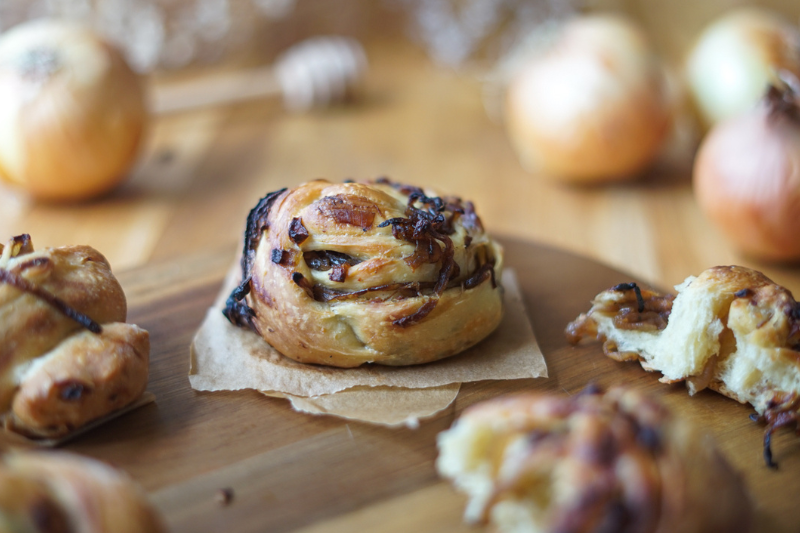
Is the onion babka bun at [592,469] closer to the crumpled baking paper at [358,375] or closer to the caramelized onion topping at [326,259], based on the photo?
the crumpled baking paper at [358,375]

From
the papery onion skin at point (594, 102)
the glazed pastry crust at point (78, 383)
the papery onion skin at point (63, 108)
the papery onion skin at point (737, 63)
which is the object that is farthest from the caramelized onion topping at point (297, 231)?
the papery onion skin at point (737, 63)

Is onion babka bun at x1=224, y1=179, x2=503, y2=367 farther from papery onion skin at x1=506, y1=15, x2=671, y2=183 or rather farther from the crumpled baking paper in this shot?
papery onion skin at x1=506, y1=15, x2=671, y2=183

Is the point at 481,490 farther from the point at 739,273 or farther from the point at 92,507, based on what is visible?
the point at 739,273

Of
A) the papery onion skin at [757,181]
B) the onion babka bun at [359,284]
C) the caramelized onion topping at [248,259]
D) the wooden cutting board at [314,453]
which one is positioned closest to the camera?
the wooden cutting board at [314,453]

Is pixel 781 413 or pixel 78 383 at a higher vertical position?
pixel 78 383

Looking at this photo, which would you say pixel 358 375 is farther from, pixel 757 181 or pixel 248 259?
pixel 757 181

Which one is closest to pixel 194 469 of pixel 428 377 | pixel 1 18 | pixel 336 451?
pixel 336 451

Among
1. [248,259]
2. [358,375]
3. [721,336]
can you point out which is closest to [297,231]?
[248,259]
